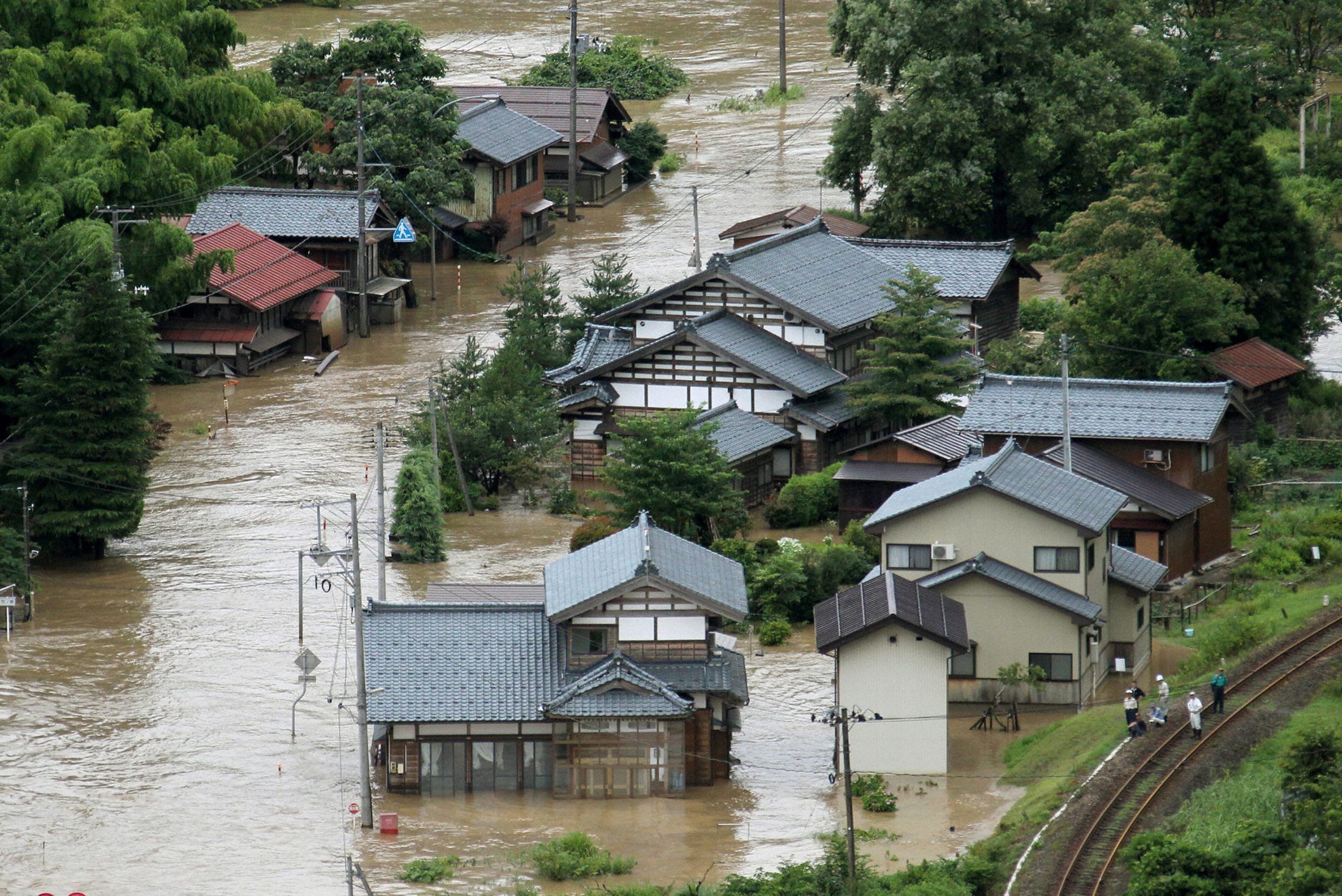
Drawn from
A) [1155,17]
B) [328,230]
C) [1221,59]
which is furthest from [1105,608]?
[1155,17]

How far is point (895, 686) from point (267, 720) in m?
10.5

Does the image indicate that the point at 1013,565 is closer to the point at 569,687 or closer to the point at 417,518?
the point at 569,687

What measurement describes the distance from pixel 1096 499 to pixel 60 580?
20.1 metres

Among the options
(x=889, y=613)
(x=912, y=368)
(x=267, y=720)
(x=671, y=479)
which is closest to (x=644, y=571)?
(x=889, y=613)

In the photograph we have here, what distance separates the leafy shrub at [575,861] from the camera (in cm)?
→ 2933

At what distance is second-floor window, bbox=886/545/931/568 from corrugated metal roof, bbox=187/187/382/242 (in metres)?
25.5

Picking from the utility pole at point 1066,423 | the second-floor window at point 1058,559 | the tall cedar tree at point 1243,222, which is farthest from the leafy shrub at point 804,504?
the tall cedar tree at point 1243,222

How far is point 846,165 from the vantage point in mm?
63312

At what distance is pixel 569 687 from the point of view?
32656 mm

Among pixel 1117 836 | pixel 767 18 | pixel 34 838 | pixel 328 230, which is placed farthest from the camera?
pixel 767 18

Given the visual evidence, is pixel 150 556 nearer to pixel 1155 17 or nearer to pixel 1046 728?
pixel 1046 728

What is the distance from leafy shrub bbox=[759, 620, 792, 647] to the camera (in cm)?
3931

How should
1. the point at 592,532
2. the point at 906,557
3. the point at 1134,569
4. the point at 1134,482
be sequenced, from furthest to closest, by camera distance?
the point at 592,532
the point at 1134,482
the point at 1134,569
the point at 906,557

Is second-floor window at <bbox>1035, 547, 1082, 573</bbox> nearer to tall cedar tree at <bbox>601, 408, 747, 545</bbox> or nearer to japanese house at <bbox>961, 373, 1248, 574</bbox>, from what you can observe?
japanese house at <bbox>961, 373, 1248, 574</bbox>
